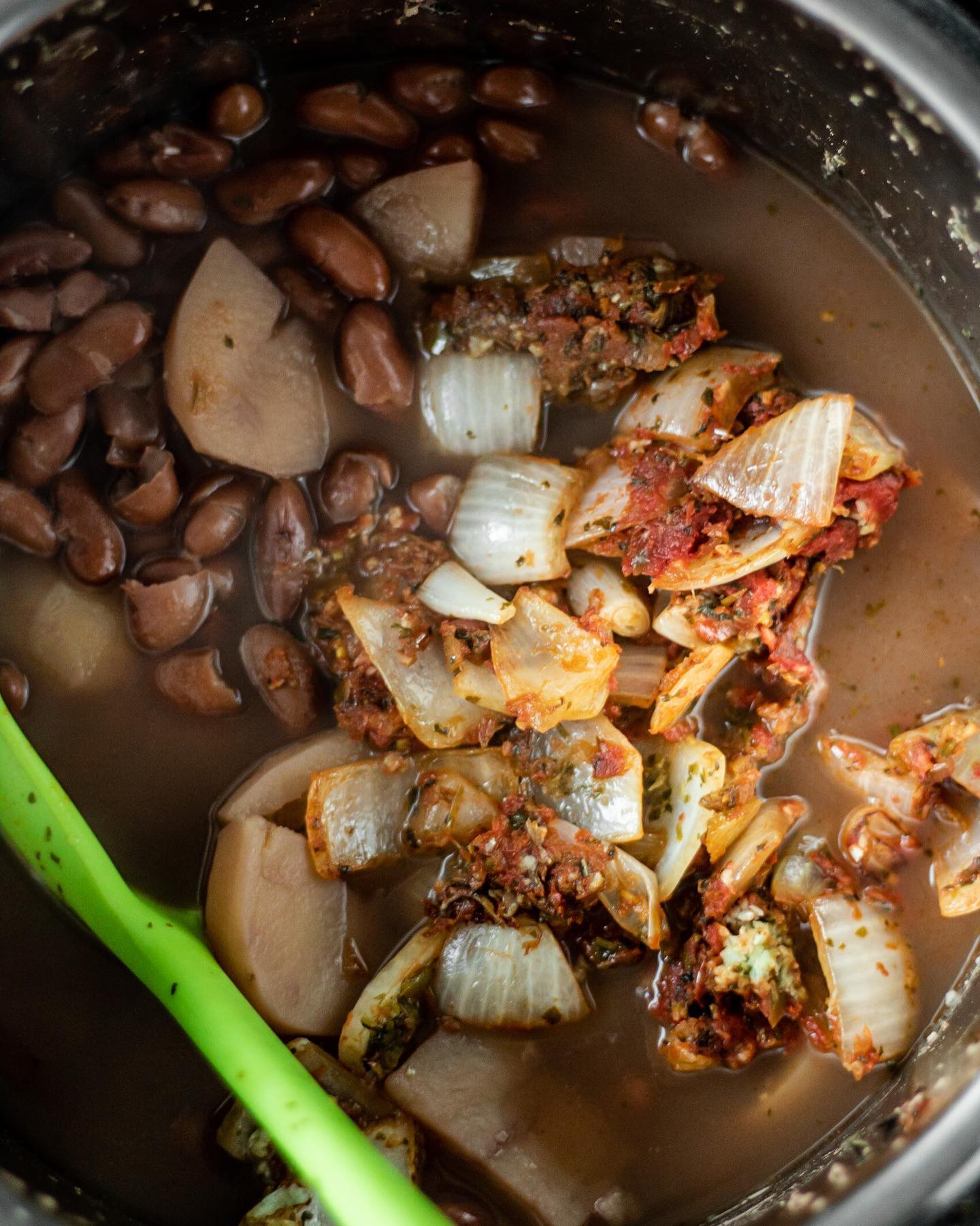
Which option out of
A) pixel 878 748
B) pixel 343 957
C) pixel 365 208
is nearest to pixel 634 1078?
→ pixel 343 957

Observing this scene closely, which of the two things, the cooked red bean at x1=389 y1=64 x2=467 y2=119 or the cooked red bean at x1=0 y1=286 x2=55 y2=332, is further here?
the cooked red bean at x1=389 y1=64 x2=467 y2=119

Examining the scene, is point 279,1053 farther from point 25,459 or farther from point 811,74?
point 811,74

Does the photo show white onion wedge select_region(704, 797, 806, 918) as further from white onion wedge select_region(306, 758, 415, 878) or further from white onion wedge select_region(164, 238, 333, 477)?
white onion wedge select_region(164, 238, 333, 477)

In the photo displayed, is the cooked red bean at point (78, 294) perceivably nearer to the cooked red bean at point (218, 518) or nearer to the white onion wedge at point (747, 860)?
the cooked red bean at point (218, 518)

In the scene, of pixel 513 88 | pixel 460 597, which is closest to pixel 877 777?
pixel 460 597

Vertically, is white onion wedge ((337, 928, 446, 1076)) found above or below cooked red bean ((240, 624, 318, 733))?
below

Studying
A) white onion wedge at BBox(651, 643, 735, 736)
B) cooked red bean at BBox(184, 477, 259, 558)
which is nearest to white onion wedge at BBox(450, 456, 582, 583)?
white onion wedge at BBox(651, 643, 735, 736)

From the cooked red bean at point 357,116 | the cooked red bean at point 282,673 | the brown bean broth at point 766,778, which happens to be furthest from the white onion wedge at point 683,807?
the cooked red bean at point 357,116
